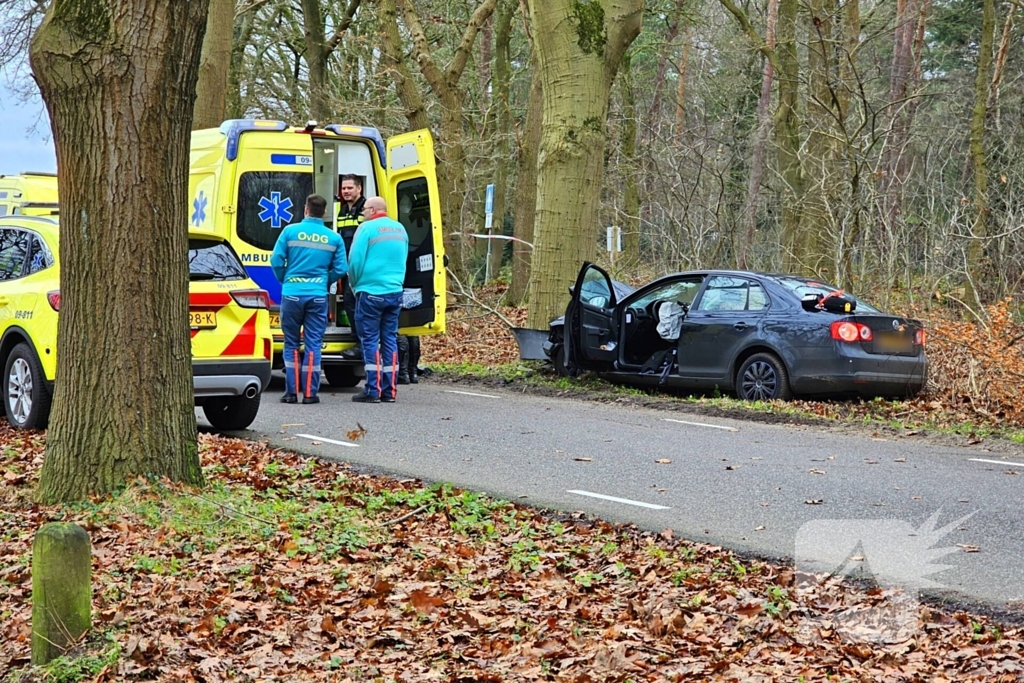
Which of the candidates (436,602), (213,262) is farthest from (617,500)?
(213,262)

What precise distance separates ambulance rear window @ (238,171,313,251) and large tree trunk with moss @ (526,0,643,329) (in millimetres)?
3249

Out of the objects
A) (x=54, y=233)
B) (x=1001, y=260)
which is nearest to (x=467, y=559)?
(x=54, y=233)

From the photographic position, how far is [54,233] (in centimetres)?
1088

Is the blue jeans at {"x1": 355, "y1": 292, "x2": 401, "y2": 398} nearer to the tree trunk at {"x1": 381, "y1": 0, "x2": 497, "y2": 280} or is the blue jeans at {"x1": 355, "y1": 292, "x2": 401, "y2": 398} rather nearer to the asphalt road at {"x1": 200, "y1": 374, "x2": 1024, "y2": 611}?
the asphalt road at {"x1": 200, "y1": 374, "x2": 1024, "y2": 611}

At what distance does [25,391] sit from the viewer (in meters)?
10.6

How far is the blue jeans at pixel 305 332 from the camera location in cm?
1298

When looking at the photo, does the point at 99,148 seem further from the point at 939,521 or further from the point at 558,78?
the point at 558,78

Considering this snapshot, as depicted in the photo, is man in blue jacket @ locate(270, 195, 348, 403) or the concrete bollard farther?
man in blue jacket @ locate(270, 195, 348, 403)

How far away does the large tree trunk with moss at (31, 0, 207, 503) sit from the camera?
709 cm

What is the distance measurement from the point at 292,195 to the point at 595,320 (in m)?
3.93

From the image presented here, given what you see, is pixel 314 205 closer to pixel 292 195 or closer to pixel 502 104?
pixel 292 195

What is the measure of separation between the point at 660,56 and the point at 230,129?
21.2 m

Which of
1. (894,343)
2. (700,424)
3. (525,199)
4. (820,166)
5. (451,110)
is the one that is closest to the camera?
(700,424)

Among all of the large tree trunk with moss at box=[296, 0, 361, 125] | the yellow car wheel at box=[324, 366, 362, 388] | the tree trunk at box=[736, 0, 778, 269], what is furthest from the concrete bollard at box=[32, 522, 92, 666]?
the large tree trunk with moss at box=[296, 0, 361, 125]
